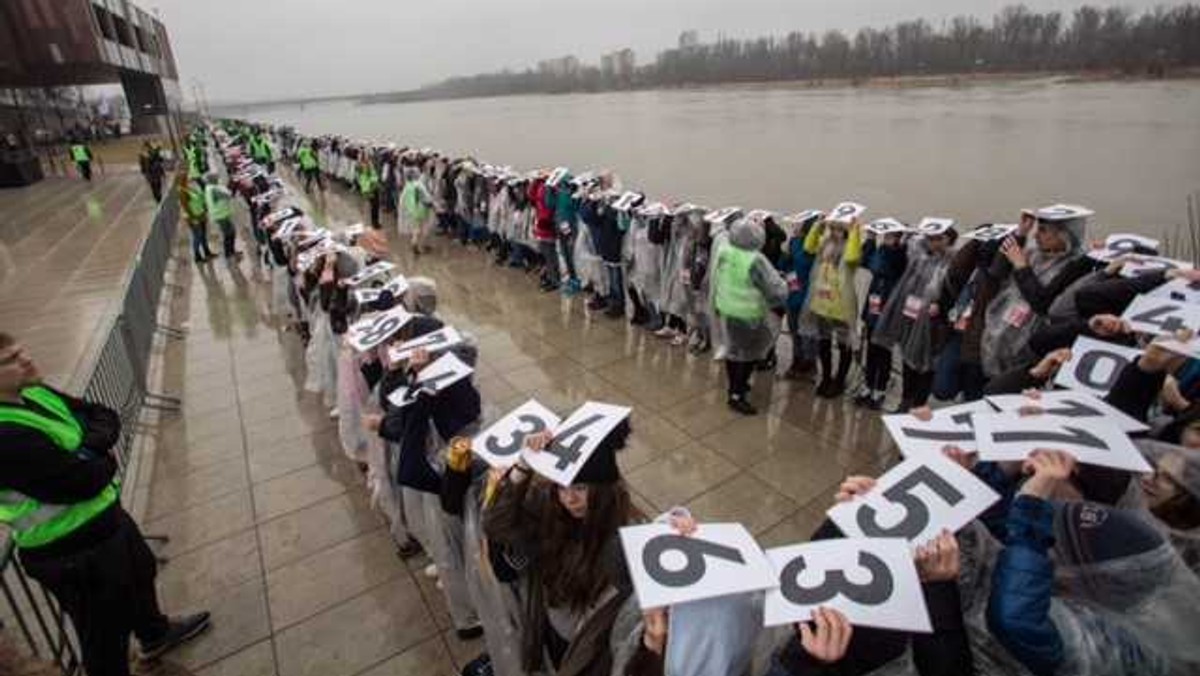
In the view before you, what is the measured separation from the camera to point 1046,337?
3816 mm

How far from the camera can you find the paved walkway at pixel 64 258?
30.5ft

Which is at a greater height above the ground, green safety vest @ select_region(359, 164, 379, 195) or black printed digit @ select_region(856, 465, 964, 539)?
green safety vest @ select_region(359, 164, 379, 195)

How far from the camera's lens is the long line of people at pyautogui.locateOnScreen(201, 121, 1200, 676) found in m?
1.80

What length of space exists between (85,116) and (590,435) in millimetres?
74686

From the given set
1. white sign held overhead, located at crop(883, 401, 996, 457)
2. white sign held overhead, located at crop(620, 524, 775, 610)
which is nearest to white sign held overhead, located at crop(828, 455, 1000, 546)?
white sign held overhead, located at crop(883, 401, 996, 457)

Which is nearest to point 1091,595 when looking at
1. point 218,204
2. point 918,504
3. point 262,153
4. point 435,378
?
point 918,504

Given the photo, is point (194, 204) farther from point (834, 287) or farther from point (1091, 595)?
point (1091, 595)

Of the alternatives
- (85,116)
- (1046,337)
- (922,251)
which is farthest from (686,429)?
(85,116)

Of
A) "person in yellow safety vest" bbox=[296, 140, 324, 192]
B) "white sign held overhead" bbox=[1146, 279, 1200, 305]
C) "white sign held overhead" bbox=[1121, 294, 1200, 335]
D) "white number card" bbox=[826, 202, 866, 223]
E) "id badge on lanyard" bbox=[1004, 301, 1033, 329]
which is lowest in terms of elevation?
"id badge on lanyard" bbox=[1004, 301, 1033, 329]

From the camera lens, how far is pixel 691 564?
1.92 metres

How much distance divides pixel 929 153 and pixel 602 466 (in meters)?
33.1

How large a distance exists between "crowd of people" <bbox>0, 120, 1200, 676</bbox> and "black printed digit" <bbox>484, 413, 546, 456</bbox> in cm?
2

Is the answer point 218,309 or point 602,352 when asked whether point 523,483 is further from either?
point 218,309

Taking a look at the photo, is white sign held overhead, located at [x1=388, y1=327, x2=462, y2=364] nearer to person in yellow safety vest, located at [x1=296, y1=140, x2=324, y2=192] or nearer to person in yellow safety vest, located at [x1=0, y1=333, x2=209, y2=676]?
person in yellow safety vest, located at [x1=0, y1=333, x2=209, y2=676]
